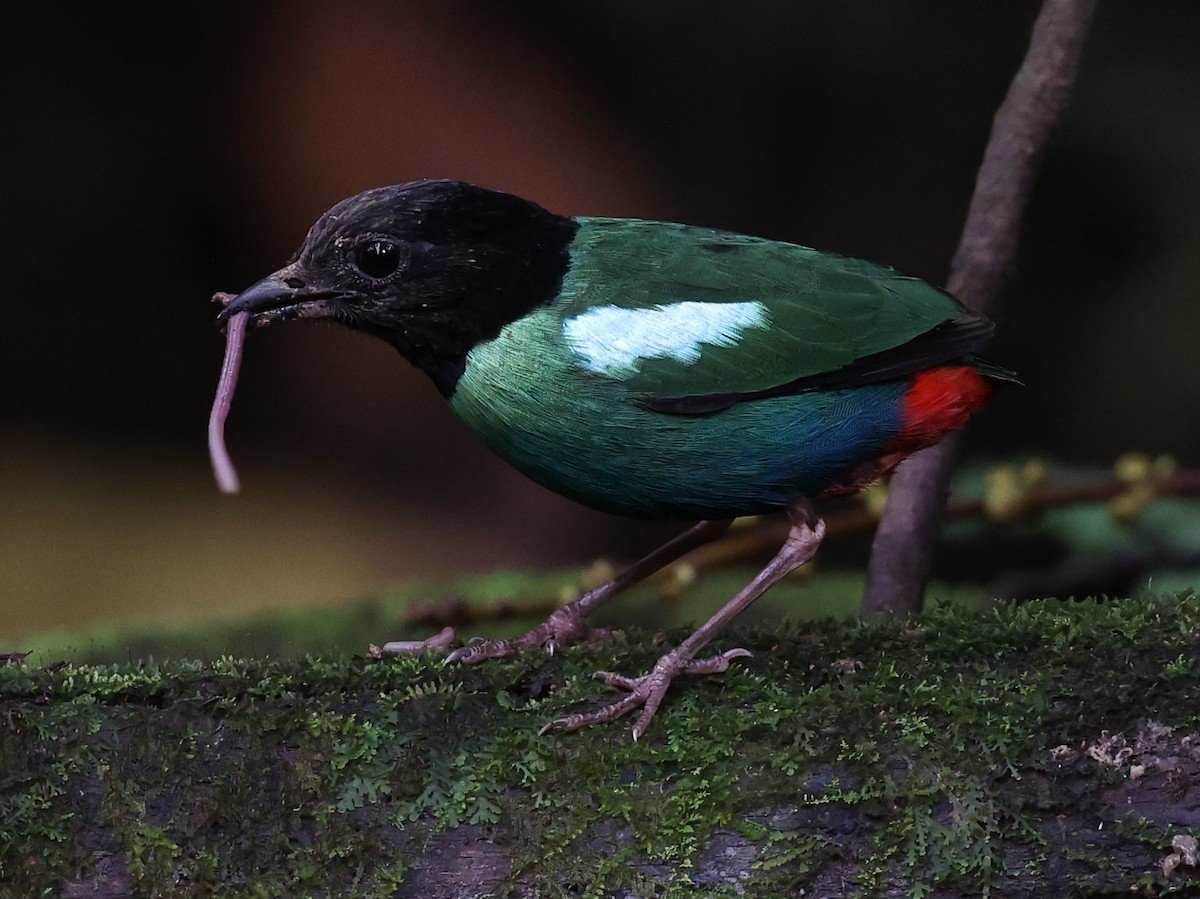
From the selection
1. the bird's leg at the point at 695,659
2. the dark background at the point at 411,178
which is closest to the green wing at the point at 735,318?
the bird's leg at the point at 695,659

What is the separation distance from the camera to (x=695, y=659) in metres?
3.07

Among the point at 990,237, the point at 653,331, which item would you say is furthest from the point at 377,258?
the point at 990,237

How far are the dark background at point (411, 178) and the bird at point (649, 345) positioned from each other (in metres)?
3.00

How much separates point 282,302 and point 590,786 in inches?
58.8

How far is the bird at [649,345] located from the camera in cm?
321

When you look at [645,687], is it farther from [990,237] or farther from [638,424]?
[990,237]

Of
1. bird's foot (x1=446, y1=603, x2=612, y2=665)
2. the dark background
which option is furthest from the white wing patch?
the dark background

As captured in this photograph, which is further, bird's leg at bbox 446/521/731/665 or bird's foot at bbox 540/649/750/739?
bird's leg at bbox 446/521/731/665

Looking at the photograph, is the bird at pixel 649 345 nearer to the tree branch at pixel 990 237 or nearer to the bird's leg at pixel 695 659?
the bird's leg at pixel 695 659

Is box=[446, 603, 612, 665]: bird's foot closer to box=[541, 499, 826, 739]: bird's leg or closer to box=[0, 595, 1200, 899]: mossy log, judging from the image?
box=[541, 499, 826, 739]: bird's leg

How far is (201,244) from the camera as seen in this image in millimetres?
6770

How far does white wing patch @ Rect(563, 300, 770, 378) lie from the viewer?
3213mm

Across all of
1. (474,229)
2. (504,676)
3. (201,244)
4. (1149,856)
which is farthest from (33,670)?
(201,244)

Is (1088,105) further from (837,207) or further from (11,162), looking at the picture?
(11,162)
